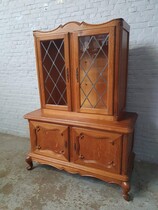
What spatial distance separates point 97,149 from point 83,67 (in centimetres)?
86

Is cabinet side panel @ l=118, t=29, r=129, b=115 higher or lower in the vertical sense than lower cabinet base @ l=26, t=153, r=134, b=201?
higher

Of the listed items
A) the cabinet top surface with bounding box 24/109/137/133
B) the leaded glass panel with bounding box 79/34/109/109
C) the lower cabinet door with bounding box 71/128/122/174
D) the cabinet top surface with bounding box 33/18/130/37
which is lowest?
the lower cabinet door with bounding box 71/128/122/174

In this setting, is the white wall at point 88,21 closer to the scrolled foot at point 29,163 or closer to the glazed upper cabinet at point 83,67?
the glazed upper cabinet at point 83,67

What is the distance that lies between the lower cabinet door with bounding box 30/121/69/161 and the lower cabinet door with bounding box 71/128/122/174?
10cm

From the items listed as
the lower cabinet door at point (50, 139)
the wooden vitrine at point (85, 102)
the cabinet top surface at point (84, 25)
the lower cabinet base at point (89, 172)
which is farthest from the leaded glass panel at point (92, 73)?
the lower cabinet base at point (89, 172)

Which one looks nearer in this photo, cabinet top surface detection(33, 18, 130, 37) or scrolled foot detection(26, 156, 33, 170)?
cabinet top surface detection(33, 18, 130, 37)

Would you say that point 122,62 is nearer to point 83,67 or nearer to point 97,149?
point 83,67

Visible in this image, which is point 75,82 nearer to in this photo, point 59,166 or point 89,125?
point 89,125

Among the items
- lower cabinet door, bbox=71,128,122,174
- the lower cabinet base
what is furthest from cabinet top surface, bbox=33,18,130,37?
the lower cabinet base

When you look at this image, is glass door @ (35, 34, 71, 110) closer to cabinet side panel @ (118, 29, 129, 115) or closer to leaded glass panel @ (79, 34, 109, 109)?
leaded glass panel @ (79, 34, 109, 109)

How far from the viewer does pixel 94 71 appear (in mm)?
1724

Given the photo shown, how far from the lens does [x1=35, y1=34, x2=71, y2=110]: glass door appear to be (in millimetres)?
1684

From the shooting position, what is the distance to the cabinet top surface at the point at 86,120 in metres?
1.51

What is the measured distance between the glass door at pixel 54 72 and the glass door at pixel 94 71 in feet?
0.44
